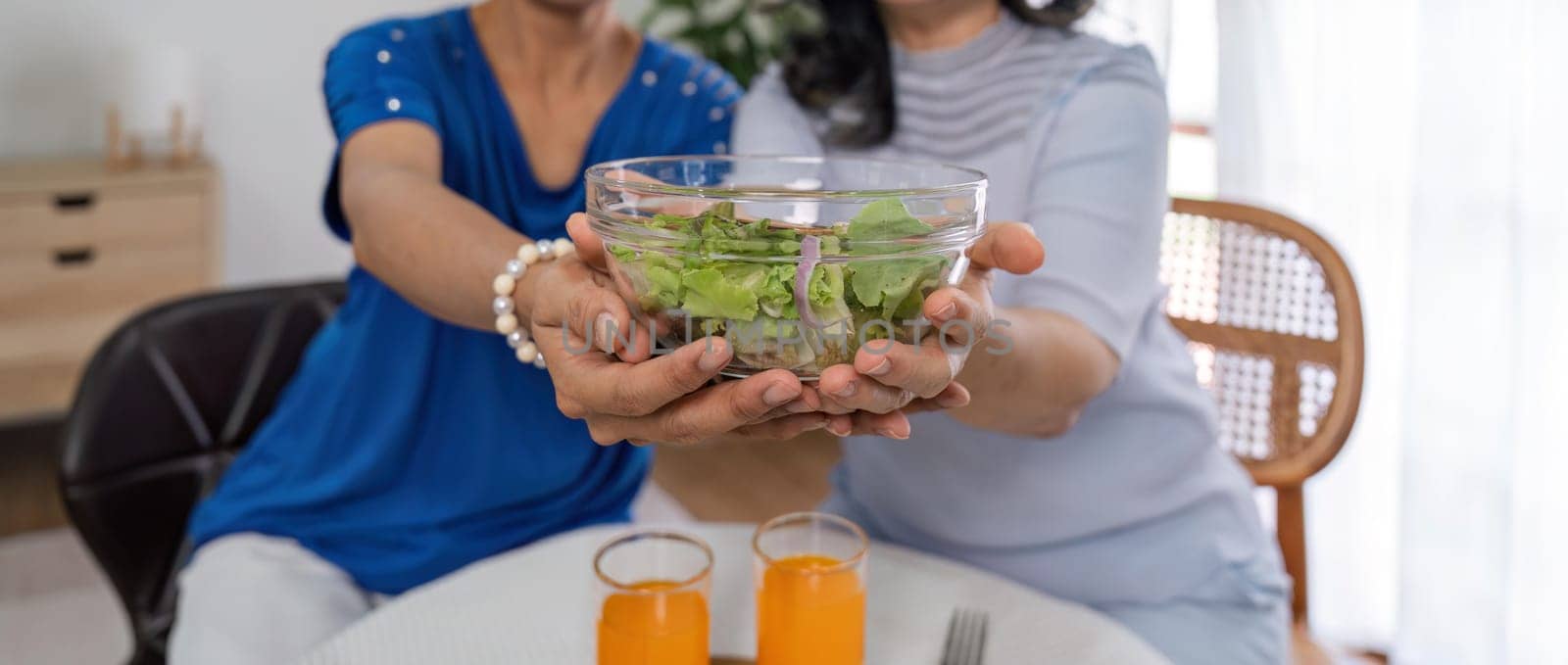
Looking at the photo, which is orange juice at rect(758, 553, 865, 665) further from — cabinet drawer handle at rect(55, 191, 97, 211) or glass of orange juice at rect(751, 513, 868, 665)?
cabinet drawer handle at rect(55, 191, 97, 211)

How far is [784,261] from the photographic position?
1.97 feet

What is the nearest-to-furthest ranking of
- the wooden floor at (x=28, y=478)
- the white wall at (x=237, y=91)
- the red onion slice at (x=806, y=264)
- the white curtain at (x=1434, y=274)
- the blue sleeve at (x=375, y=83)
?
the red onion slice at (x=806, y=264)
the blue sleeve at (x=375, y=83)
the white curtain at (x=1434, y=274)
the wooden floor at (x=28, y=478)
the white wall at (x=237, y=91)

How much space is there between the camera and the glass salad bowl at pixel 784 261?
0.60 metres

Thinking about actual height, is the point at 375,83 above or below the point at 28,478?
above

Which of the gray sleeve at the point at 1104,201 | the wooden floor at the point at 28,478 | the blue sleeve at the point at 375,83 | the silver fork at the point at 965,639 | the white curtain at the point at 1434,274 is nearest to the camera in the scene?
the silver fork at the point at 965,639

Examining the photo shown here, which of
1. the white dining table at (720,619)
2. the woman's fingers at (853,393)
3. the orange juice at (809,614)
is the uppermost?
the woman's fingers at (853,393)

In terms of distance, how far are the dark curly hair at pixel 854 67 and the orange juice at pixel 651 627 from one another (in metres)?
0.63

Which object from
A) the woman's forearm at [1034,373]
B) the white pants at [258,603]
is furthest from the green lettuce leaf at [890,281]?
the white pants at [258,603]

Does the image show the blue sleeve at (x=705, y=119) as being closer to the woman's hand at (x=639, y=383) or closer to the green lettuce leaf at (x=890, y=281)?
the woman's hand at (x=639, y=383)

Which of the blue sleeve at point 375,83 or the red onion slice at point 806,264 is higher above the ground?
the blue sleeve at point 375,83

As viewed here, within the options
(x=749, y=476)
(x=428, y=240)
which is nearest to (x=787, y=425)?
(x=428, y=240)

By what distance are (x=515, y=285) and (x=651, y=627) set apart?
291mm

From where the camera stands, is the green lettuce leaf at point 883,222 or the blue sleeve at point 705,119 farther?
the blue sleeve at point 705,119

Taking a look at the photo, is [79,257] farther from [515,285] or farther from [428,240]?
[515,285]
